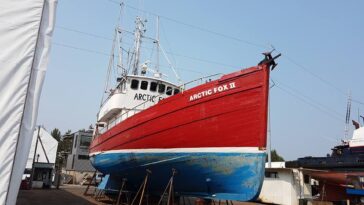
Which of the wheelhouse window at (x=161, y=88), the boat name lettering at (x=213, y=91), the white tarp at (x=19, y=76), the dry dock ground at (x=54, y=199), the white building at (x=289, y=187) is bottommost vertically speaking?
the dry dock ground at (x=54, y=199)

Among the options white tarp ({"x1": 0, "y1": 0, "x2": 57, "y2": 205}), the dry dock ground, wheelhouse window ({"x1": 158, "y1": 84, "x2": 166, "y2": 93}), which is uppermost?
wheelhouse window ({"x1": 158, "y1": 84, "x2": 166, "y2": 93})

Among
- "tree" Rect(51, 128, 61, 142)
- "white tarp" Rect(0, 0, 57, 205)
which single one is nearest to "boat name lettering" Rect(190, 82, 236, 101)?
"white tarp" Rect(0, 0, 57, 205)

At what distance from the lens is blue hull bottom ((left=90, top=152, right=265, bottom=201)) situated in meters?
8.28

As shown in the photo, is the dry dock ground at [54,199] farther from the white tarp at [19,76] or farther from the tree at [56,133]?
the tree at [56,133]

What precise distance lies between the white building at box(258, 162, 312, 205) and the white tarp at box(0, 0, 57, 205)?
1676 centimetres

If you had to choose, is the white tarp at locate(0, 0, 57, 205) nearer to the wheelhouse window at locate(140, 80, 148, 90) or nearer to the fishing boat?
the fishing boat

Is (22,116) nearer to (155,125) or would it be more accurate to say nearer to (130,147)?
(155,125)

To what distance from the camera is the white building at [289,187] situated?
18.8 meters

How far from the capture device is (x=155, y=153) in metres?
10.1

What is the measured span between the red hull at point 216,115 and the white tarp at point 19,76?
16.8ft

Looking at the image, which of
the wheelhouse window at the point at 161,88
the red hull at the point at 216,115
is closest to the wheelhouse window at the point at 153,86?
the wheelhouse window at the point at 161,88

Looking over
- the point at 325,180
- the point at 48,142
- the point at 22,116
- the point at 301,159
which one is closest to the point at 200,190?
the point at 22,116

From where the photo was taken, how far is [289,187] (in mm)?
18953

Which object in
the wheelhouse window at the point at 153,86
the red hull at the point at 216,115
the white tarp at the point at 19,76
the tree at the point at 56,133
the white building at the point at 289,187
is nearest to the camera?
the white tarp at the point at 19,76
